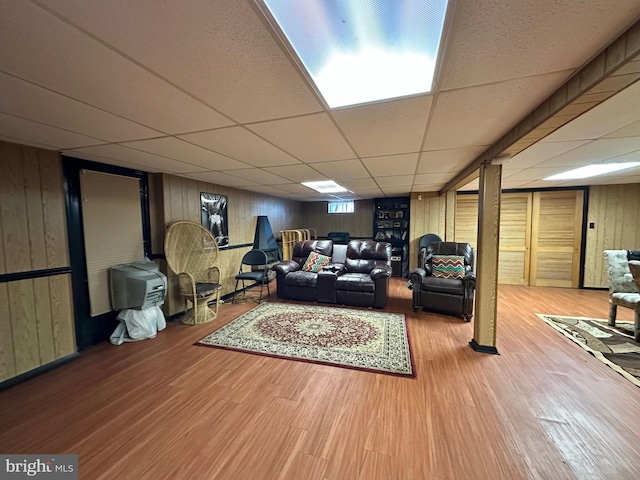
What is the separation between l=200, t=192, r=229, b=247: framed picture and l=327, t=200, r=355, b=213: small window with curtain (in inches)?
150

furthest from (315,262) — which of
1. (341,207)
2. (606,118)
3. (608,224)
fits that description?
(608,224)

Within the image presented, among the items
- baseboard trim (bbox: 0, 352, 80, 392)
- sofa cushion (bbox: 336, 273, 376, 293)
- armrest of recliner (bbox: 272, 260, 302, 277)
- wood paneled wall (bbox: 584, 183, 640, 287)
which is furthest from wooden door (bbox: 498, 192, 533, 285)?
baseboard trim (bbox: 0, 352, 80, 392)

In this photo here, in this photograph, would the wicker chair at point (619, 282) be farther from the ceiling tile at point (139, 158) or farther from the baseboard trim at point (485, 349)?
the ceiling tile at point (139, 158)

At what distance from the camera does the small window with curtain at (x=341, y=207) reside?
741cm

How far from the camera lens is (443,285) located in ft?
11.5

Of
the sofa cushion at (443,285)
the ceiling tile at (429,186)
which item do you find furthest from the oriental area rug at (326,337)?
the ceiling tile at (429,186)

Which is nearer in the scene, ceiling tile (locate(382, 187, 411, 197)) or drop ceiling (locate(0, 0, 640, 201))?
drop ceiling (locate(0, 0, 640, 201))

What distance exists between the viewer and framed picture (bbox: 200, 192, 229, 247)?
3963 mm

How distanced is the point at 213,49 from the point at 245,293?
4.37 meters

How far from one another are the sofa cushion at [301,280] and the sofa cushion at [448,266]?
6.39ft

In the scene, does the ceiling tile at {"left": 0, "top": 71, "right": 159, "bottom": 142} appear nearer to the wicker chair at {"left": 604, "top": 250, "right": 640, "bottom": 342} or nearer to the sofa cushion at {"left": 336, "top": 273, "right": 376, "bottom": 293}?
the sofa cushion at {"left": 336, "top": 273, "right": 376, "bottom": 293}

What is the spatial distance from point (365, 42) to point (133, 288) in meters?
3.24

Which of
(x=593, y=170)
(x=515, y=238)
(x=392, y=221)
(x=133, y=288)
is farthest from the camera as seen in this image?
(x=392, y=221)

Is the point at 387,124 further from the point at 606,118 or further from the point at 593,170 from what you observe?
the point at 593,170
